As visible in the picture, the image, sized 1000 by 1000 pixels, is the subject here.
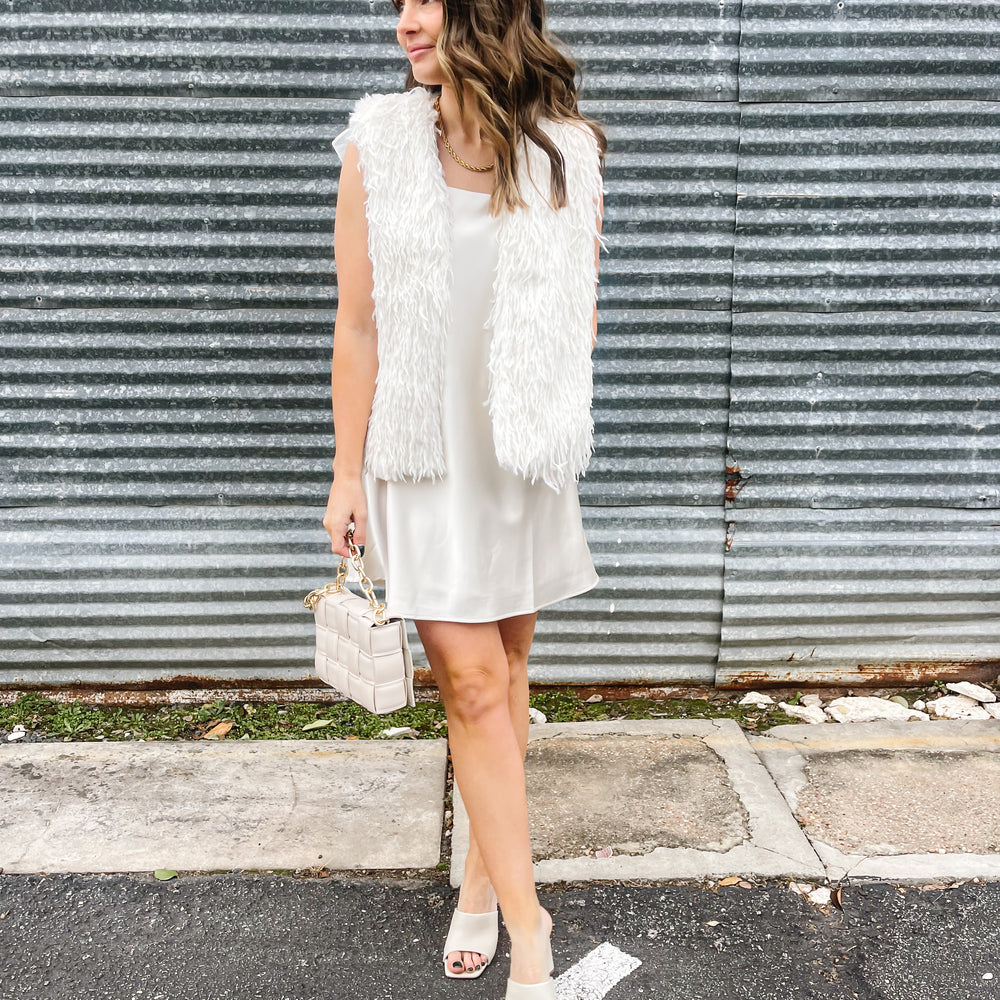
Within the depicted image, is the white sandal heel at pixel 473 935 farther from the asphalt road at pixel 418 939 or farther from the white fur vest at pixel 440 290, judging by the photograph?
the white fur vest at pixel 440 290

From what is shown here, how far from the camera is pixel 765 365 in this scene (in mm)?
3572

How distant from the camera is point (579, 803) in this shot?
10.0ft

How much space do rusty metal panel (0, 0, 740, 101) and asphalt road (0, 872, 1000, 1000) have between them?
8.47ft

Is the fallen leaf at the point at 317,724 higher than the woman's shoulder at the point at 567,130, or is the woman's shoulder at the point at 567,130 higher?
the woman's shoulder at the point at 567,130

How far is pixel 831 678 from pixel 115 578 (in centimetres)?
281

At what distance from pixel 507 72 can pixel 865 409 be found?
7.06ft

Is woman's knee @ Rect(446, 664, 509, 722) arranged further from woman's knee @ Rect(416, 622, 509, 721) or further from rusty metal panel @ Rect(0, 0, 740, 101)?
rusty metal panel @ Rect(0, 0, 740, 101)

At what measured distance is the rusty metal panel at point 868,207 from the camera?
11.1 feet

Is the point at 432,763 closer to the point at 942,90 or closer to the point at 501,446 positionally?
the point at 501,446

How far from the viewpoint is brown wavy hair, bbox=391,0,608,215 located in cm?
201

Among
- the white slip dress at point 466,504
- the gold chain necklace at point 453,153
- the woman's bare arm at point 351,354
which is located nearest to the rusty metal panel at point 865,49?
the gold chain necklace at point 453,153

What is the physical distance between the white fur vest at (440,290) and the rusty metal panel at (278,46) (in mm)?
1275

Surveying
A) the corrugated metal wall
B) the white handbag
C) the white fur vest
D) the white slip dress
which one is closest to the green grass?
the corrugated metal wall

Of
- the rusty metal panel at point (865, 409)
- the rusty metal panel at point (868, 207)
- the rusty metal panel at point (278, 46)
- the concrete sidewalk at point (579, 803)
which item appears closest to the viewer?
the concrete sidewalk at point (579, 803)
